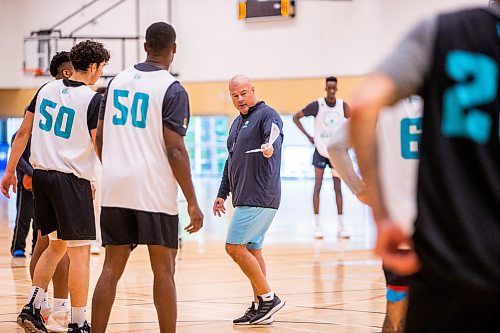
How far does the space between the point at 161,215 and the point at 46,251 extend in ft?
5.32

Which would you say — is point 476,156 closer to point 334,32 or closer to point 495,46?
point 495,46

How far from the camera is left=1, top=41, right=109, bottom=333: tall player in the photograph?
5.96 meters

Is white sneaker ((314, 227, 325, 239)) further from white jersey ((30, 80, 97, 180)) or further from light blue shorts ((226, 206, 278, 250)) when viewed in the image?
white jersey ((30, 80, 97, 180))

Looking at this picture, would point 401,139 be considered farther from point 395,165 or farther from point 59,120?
point 59,120

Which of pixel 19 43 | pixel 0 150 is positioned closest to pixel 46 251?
pixel 19 43

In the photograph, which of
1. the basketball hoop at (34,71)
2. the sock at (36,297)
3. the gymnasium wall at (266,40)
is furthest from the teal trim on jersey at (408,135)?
the basketball hoop at (34,71)

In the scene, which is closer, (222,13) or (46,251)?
(46,251)

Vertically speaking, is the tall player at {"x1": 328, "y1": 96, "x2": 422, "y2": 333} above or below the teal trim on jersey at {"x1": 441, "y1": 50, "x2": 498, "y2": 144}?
below

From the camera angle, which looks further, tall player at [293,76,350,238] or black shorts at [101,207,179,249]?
tall player at [293,76,350,238]

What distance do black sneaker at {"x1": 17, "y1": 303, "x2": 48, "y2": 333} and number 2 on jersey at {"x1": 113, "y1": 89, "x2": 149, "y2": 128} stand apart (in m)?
1.96

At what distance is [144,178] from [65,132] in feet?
4.22

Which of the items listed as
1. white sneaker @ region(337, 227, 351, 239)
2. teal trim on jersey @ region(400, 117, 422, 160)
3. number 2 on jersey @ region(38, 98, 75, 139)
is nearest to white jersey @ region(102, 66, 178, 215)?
number 2 on jersey @ region(38, 98, 75, 139)

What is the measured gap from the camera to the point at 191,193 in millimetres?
4926

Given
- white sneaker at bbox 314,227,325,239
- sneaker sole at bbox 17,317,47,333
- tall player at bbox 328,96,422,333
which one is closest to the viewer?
tall player at bbox 328,96,422,333
